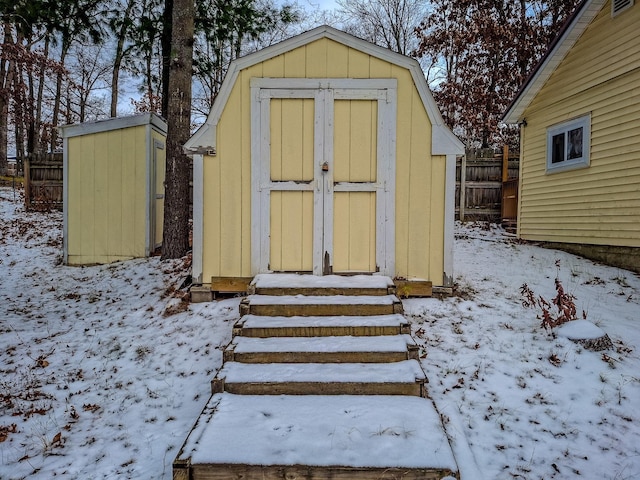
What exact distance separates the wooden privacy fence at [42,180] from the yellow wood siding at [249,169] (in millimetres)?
10270

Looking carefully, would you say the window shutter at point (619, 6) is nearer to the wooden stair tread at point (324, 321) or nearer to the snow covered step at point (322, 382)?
the wooden stair tread at point (324, 321)

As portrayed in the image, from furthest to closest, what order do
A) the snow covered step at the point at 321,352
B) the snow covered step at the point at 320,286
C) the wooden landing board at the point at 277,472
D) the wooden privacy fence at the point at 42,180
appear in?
the wooden privacy fence at the point at 42,180, the snow covered step at the point at 320,286, the snow covered step at the point at 321,352, the wooden landing board at the point at 277,472

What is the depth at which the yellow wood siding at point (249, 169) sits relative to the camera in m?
4.91

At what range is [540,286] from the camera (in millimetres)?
5727

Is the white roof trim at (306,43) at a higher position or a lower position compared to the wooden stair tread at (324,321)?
higher

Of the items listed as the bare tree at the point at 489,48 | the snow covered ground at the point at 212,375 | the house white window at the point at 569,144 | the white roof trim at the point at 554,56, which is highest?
the bare tree at the point at 489,48

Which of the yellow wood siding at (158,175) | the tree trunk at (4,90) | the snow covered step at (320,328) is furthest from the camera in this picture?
the tree trunk at (4,90)

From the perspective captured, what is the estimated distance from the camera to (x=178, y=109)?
21.5 ft

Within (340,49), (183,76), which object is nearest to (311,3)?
(183,76)

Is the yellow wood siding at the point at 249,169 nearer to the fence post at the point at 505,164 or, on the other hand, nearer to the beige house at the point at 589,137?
the beige house at the point at 589,137

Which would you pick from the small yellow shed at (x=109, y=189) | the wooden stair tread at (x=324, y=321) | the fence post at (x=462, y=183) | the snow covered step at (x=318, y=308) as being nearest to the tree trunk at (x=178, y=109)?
the small yellow shed at (x=109, y=189)

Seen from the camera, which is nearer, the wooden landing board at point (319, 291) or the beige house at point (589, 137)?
the wooden landing board at point (319, 291)

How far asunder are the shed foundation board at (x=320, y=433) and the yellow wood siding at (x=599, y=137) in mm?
6012

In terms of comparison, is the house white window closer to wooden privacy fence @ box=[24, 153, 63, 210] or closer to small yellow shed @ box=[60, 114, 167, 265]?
small yellow shed @ box=[60, 114, 167, 265]
